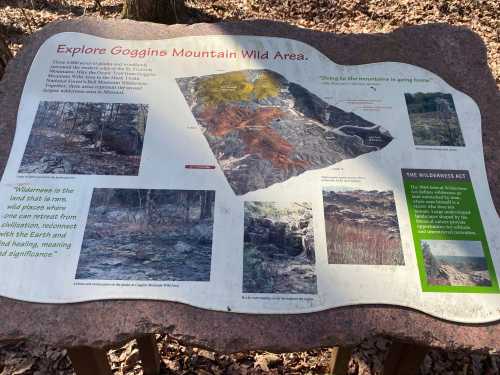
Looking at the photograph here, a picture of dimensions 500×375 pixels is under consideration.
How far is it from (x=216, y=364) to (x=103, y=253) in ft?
4.34

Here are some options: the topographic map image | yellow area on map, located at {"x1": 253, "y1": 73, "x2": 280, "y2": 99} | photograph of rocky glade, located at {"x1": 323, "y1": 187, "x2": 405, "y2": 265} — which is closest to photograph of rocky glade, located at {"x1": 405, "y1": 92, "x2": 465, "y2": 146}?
the topographic map image

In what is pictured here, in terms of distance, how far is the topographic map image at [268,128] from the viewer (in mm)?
1673

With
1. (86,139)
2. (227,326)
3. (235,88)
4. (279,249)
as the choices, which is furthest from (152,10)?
(227,326)

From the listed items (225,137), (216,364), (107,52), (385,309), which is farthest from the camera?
(216,364)

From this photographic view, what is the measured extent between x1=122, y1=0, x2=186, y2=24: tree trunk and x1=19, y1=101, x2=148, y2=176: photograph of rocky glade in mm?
2231

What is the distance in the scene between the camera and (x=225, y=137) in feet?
5.71

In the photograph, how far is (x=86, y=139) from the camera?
5.64 ft

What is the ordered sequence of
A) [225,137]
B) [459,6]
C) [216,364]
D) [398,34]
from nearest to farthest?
1. [225,137]
2. [398,34]
3. [216,364]
4. [459,6]

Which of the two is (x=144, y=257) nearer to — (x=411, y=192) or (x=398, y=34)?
(x=411, y=192)

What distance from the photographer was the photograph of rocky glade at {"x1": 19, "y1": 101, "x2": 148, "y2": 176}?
1.64 metres

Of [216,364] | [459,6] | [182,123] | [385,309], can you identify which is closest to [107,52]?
[182,123]

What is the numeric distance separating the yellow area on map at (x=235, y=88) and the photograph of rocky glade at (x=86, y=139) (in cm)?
27

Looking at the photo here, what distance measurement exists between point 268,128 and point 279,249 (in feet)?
1.70

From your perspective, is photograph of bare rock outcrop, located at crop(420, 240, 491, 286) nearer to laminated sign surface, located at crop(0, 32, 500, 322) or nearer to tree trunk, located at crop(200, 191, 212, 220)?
laminated sign surface, located at crop(0, 32, 500, 322)
